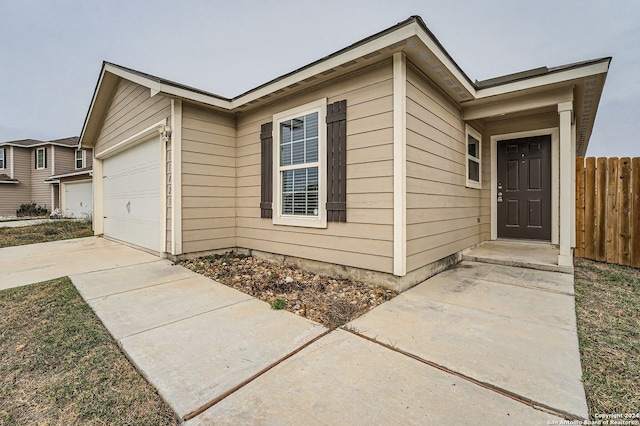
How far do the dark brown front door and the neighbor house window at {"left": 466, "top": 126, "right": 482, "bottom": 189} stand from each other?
52cm

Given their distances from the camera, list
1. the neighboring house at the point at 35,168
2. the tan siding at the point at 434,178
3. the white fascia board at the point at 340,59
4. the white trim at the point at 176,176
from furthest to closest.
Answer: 1. the neighboring house at the point at 35,168
2. the white trim at the point at 176,176
3. the tan siding at the point at 434,178
4. the white fascia board at the point at 340,59

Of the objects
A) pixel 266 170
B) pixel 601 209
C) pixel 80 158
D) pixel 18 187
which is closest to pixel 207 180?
pixel 266 170

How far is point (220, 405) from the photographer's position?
4.55 ft

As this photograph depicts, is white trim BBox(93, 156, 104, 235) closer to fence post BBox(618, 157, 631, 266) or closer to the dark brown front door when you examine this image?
the dark brown front door

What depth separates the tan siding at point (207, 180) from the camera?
472cm

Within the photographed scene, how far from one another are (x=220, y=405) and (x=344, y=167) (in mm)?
2810

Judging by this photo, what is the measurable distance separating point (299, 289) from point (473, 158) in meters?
4.21

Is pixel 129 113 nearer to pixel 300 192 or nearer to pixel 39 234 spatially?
pixel 300 192

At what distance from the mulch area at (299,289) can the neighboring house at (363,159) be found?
0.24 meters

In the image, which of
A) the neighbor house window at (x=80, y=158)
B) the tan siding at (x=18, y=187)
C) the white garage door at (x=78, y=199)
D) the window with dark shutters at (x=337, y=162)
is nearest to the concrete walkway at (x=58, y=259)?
the window with dark shutters at (x=337, y=162)

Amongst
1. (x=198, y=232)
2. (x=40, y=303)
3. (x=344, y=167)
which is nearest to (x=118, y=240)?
(x=198, y=232)

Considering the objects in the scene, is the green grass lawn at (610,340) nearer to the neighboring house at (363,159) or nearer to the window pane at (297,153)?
the neighboring house at (363,159)

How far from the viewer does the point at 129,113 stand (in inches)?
238

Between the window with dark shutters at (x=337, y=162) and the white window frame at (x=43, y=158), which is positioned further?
the white window frame at (x=43, y=158)
